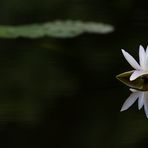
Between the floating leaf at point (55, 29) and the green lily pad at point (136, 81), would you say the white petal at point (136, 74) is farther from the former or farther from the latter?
the floating leaf at point (55, 29)

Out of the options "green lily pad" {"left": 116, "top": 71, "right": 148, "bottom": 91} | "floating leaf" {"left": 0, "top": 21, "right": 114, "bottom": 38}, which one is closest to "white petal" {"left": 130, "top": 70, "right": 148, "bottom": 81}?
"green lily pad" {"left": 116, "top": 71, "right": 148, "bottom": 91}

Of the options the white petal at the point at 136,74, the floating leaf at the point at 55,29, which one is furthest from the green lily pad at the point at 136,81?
the floating leaf at the point at 55,29

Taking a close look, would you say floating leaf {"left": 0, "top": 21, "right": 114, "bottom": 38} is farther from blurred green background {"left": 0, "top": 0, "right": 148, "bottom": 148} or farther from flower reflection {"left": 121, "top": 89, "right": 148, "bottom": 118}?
flower reflection {"left": 121, "top": 89, "right": 148, "bottom": 118}

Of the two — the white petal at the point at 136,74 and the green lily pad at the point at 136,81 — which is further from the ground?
the white petal at the point at 136,74

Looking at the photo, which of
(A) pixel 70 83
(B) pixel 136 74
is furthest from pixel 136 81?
(A) pixel 70 83

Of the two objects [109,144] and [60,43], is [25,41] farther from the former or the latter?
[109,144]

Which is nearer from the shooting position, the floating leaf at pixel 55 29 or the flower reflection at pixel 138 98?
the flower reflection at pixel 138 98
